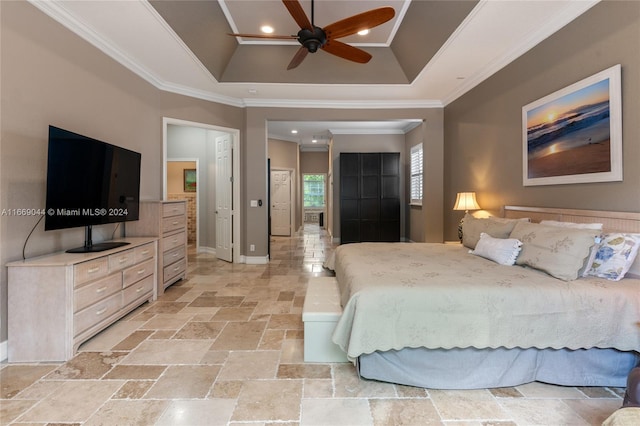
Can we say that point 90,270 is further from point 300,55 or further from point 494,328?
point 494,328

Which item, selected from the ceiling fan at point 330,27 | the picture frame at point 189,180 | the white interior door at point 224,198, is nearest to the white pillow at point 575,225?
the ceiling fan at point 330,27

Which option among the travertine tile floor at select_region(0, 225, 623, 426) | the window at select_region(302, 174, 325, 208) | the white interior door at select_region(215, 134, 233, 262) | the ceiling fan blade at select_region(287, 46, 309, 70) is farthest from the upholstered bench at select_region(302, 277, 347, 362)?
the window at select_region(302, 174, 325, 208)

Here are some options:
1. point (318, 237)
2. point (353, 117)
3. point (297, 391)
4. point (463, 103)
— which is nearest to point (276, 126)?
point (353, 117)

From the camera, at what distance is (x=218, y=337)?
2.57 metres

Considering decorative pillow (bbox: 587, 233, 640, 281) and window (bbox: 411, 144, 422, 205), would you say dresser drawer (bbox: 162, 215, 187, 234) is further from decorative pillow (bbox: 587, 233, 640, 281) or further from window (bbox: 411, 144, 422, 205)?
window (bbox: 411, 144, 422, 205)

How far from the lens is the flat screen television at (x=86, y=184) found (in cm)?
237

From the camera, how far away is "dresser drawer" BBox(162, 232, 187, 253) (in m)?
3.73

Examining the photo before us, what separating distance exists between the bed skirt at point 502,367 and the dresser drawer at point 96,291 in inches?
90.7

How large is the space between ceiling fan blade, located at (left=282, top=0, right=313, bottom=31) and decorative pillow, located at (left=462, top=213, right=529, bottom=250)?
2.70 meters

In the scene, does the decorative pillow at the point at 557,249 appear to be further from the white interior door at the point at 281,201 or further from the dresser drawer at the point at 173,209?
the white interior door at the point at 281,201

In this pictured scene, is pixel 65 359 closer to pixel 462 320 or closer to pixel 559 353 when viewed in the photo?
pixel 462 320

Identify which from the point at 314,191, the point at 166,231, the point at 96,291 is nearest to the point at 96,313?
the point at 96,291

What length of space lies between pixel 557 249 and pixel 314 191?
34.6ft

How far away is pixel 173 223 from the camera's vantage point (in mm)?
3930
